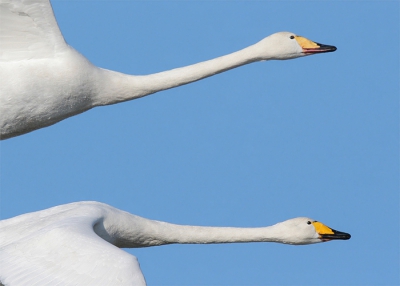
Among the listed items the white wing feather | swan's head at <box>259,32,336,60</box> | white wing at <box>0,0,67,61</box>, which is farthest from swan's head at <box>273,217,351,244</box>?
white wing at <box>0,0,67,61</box>

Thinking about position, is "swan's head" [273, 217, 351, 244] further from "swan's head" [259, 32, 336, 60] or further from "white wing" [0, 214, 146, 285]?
"white wing" [0, 214, 146, 285]

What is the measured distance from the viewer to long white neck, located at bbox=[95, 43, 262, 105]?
102ft

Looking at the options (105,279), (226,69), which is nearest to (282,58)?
(226,69)

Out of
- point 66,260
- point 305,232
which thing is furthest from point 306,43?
point 66,260

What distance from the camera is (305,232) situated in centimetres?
3209

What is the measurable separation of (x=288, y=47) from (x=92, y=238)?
4644 millimetres

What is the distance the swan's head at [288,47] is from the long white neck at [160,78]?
0.15 meters

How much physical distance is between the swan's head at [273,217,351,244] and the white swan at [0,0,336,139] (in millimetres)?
2543

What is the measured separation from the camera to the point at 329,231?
3216cm

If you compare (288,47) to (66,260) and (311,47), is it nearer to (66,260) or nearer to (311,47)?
(311,47)

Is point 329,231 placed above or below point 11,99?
below

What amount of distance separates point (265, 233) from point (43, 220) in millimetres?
3231

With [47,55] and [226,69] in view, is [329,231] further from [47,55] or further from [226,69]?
[47,55]

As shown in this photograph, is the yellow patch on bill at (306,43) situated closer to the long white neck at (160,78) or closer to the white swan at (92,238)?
the long white neck at (160,78)
